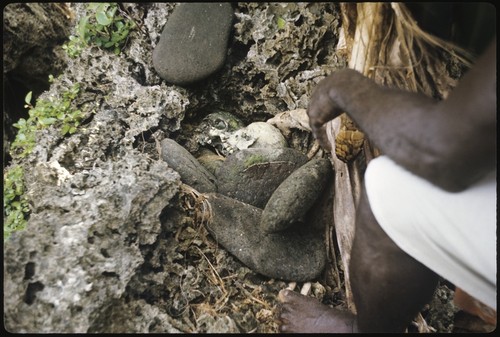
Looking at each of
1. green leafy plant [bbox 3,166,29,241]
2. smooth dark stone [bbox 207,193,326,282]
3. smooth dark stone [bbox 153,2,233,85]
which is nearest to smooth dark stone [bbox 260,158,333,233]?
smooth dark stone [bbox 207,193,326,282]

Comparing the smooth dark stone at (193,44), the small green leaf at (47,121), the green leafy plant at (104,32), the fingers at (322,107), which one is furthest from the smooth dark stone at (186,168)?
the green leafy plant at (104,32)

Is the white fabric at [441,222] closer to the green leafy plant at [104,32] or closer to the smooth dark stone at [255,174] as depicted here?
the smooth dark stone at [255,174]

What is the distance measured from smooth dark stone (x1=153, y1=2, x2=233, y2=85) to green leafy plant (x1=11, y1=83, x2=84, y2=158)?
27.9 inches

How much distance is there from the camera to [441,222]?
1.56 metres

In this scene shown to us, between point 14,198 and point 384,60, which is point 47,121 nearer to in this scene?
point 14,198

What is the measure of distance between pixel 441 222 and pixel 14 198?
285cm

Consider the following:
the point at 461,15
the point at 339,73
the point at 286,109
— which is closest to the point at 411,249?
the point at 339,73

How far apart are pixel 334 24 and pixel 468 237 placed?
2130 millimetres

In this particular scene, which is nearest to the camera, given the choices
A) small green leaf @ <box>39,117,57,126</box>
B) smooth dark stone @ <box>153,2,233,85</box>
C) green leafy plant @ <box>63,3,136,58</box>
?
small green leaf @ <box>39,117,57,126</box>

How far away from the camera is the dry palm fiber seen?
6.90 ft

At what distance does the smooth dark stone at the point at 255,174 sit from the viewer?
2.77 m

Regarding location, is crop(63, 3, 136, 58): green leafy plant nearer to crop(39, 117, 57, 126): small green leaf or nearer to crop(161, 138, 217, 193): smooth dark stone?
crop(39, 117, 57, 126): small green leaf

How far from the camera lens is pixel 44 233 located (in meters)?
2.19

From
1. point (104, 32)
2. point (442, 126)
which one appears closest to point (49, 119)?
point (104, 32)
